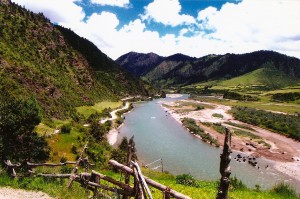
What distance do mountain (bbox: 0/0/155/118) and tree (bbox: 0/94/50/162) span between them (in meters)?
45.0

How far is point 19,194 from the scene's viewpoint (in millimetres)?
19031

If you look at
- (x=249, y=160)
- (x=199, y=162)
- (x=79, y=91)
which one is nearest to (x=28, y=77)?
(x=79, y=91)

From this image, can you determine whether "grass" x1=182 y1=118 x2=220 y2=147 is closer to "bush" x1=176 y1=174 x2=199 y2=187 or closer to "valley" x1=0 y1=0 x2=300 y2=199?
"valley" x1=0 y1=0 x2=300 y2=199

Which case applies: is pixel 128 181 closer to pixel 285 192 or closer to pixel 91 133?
pixel 285 192

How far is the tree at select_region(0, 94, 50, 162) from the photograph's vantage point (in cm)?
4462

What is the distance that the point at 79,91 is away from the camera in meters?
162

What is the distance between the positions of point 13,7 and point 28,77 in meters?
61.5

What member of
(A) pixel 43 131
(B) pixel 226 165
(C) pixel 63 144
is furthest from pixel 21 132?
(B) pixel 226 165

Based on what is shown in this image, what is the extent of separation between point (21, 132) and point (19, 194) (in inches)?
1176

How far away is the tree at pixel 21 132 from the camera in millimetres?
44625

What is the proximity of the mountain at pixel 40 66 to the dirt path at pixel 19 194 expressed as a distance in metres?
75.3

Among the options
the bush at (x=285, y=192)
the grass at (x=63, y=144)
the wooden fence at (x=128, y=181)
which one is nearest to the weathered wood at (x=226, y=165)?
the wooden fence at (x=128, y=181)

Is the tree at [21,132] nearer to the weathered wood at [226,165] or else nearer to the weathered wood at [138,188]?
the weathered wood at [138,188]

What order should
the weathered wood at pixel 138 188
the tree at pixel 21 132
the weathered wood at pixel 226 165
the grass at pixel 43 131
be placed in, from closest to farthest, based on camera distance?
the weathered wood at pixel 226 165 < the weathered wood at pixel 138 188 < the tree at pixel 21 132 < the grass at pixel 43 131
